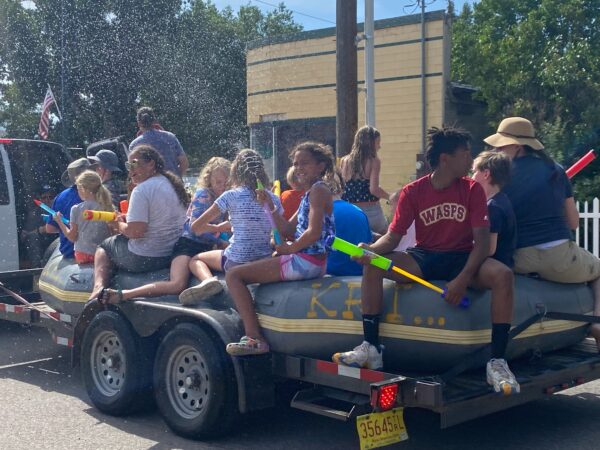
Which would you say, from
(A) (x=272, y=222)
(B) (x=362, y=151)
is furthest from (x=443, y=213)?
(B) (x=362, y=151)

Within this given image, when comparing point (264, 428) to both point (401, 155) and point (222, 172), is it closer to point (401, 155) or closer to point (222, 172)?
point (222, 172)

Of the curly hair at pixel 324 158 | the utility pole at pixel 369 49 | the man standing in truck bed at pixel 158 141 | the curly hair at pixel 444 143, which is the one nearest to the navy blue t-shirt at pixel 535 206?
the curly hair at pixel 444 143

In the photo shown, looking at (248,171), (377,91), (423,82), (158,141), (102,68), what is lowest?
(248,171)

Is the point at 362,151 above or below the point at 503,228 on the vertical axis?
above

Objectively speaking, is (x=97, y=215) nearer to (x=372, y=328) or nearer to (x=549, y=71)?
(x=372, y=328)

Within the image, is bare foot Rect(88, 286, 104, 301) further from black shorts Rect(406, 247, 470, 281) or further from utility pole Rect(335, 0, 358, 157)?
utility pole Rect(335, 0, 358, 157)

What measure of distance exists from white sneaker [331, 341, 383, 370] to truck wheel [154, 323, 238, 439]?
938 mm

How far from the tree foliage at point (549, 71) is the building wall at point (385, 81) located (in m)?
1.16

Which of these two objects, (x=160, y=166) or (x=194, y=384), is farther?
(x=160, y=166)

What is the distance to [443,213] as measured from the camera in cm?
510

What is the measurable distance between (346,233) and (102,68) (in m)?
30.4

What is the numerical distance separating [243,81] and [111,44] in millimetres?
6457

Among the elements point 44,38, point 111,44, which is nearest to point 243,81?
point 111,44

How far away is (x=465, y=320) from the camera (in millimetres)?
4785
